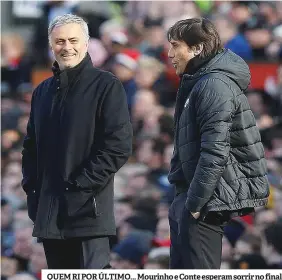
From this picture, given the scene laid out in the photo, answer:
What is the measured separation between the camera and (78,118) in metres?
3.86

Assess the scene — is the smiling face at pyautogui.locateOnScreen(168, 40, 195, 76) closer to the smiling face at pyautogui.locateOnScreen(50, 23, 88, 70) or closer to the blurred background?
the smiling face at pyautogui.locateOnScreen(50, 23, 88, 70)

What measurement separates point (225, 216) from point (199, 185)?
23 cm

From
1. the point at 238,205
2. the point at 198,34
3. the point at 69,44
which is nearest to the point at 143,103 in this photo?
the point at 69,44

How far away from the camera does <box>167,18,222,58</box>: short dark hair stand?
3.79 meters

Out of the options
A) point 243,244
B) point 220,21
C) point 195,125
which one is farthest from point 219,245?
point 220,21

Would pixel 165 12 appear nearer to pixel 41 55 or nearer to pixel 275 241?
pixel 41 55

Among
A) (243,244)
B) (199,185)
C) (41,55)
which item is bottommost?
(243,244)

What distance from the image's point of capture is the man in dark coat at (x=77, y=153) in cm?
382

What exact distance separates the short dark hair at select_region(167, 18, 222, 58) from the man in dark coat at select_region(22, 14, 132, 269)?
1.14 feet

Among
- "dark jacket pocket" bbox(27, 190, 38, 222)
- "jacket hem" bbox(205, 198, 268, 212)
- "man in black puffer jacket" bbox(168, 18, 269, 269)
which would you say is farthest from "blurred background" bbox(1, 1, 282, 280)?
"jacket hem" bbox(205, 198, 268, 212)

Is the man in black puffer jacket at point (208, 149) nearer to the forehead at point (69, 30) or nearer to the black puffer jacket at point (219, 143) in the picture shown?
the black puffer jacket at point (219, 143)

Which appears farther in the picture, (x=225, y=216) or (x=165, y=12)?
(x=165, y=12)

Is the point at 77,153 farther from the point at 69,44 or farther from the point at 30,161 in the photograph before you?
the point at 69,44

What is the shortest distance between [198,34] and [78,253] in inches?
40.5
